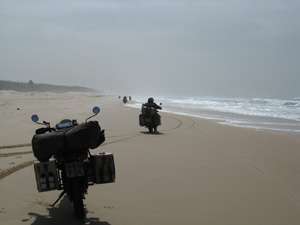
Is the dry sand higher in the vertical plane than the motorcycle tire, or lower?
lower

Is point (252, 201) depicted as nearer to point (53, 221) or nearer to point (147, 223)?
point (147, 223)

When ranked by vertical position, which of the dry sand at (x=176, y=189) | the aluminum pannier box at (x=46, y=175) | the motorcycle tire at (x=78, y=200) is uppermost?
the aluminum pannier box at (x=46, y=175)

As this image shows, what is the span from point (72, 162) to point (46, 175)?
394 millimetres

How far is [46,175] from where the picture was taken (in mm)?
4441

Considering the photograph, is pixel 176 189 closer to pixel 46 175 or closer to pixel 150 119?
pixel 46 175

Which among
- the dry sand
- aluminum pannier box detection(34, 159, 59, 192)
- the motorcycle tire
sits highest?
aluminum pannier box detection(34, 159, 59, 192)

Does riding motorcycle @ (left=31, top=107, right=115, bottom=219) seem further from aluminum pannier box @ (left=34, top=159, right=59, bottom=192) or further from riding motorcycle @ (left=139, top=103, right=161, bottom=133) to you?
riding motorcycle @ (left=139, top=103, right=161, bottom=133)

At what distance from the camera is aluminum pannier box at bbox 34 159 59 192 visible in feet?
14.5

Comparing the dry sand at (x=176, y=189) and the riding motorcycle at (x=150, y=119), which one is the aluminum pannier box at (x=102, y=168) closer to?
the dry sand at (x=176, y=189)

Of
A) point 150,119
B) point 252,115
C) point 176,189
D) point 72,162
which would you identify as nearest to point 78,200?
point 72,162

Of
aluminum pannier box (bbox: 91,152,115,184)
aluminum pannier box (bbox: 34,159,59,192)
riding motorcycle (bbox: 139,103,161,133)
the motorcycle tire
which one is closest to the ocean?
riding motorcycle (bbox: 139,103,161,133)

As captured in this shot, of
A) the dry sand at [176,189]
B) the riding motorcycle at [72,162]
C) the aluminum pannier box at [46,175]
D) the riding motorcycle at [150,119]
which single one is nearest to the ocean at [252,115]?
the riding motorcycle at [150,119]

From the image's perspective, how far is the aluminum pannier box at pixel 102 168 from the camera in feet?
15.5

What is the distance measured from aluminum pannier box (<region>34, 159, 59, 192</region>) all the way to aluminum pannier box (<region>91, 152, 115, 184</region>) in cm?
58
